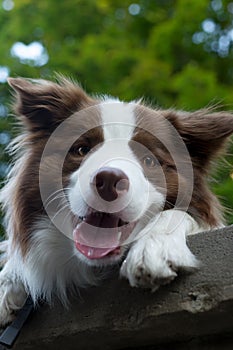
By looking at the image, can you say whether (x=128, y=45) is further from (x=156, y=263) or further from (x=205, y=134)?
(x=156, y=263)

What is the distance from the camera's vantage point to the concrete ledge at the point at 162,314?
1777 millimetres

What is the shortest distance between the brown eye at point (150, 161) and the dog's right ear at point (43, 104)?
453 millimetres

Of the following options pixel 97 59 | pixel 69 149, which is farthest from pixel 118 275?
pixel 97 59

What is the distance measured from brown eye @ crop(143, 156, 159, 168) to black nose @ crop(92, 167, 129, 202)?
0.33 meters

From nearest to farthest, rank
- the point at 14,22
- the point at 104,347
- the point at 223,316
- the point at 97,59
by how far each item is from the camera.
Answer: the point at 223,316, the point at 104,347, the point at 97,59, the point at 14,22

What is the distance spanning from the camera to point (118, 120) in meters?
2.51

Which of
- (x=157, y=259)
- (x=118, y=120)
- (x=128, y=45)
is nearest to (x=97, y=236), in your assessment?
(x=157, y=259)

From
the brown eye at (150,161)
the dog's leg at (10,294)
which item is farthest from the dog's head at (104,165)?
the dog's leg at (10,294)

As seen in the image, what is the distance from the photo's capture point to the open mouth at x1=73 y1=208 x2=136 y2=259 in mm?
2059

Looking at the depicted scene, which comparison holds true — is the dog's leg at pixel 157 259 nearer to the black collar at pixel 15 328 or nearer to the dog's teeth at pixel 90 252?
the dog's teeth at pixel 90 252

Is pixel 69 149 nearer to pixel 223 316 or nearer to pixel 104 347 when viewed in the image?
pixel 104 347

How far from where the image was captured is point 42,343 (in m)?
2.10

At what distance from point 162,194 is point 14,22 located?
18.3 ft

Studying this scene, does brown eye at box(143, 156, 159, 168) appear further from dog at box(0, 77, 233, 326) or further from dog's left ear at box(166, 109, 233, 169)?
dog's left ear at box(166, 109, 233, 169)
